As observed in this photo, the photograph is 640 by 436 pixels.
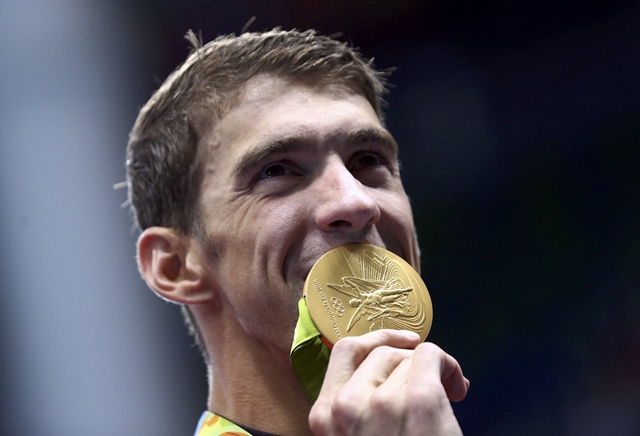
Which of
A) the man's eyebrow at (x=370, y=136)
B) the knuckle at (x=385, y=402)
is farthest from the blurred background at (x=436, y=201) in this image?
the knuckle at (x=385, y=402)

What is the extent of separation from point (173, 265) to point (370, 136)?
2.86 feet

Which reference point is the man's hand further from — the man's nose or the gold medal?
the man's nose

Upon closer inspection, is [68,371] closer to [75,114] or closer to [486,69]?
[75,114]

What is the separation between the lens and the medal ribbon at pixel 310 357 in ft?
8.06

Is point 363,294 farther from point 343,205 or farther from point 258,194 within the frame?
point 258,194

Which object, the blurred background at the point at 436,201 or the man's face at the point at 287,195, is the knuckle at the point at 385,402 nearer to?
the man's face at the point at 287,195

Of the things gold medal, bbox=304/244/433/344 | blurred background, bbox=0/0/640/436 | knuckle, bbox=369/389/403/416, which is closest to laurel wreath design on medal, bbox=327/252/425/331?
gold medal, bbox=304/244/433/344

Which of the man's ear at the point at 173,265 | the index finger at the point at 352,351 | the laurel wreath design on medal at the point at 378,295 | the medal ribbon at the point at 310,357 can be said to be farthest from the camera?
the man's ear at the point at 173,265

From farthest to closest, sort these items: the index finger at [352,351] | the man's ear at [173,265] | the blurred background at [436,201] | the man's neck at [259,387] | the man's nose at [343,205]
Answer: the blurred background at [436,201], the man's ear at [173,265], the man's neck at [259,387], the man's nose at [343,205], the index finger at [352,351]

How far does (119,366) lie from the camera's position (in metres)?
4.50

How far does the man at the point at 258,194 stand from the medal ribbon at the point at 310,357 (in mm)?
291

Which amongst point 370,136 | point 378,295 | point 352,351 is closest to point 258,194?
point 370,136

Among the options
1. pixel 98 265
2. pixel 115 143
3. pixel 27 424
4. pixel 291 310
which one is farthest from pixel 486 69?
pixel 27 424

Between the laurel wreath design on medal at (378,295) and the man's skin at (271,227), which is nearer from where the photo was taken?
the laurel wreath design on medal at (378,295)
